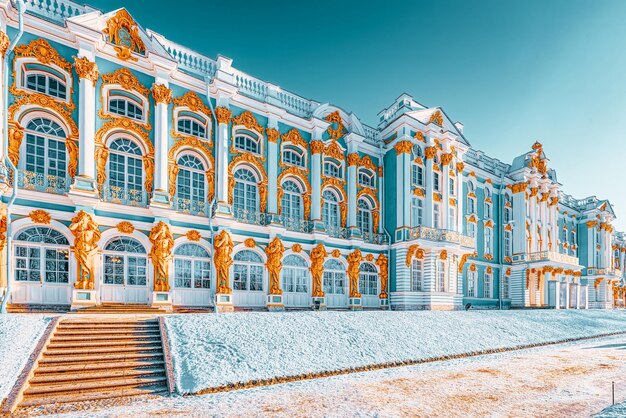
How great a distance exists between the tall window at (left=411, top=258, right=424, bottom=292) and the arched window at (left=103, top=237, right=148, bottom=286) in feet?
47.8

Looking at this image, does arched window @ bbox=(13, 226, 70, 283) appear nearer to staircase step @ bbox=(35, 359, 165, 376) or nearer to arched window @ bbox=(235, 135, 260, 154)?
staircase step @ bbox=(35, 359, 165, 376)

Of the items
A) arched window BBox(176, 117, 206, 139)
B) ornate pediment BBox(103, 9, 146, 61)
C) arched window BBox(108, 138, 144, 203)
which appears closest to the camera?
arched window BBox(108, 138, 144, 203)

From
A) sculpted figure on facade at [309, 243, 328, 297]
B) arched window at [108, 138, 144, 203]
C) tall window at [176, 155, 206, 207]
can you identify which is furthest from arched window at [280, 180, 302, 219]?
arched window at [108, 138, 144, 203]

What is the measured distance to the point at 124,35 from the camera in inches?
600

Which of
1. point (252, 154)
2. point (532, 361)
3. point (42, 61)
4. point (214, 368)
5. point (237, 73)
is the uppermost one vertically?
point (237, 73)

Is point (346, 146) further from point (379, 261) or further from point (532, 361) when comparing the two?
point (532, 361)

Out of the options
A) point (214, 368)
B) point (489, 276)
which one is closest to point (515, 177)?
point (489, 276)

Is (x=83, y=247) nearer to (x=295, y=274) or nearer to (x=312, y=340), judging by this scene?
(x=312, y=340)

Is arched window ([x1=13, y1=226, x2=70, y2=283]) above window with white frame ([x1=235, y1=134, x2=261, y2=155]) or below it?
below

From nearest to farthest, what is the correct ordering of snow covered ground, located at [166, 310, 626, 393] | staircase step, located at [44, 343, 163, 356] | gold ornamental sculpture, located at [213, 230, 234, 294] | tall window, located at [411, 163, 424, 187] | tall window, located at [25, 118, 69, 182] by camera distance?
staircase step, located at [44, 343, 163, 356], snow covered ground, located at [166, 310, 626, 393], tall window, located at [25, 118, 69, 182], gold ornamental sculpture, located at [213, 230, 234, 294], tall window, located at [411, 163, 424, 187]

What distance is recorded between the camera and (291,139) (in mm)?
19469

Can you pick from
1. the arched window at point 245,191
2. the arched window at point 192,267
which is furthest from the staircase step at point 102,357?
the arched window at point 245,191

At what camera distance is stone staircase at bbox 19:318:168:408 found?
273 inches

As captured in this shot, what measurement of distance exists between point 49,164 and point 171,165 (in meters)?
4.43
